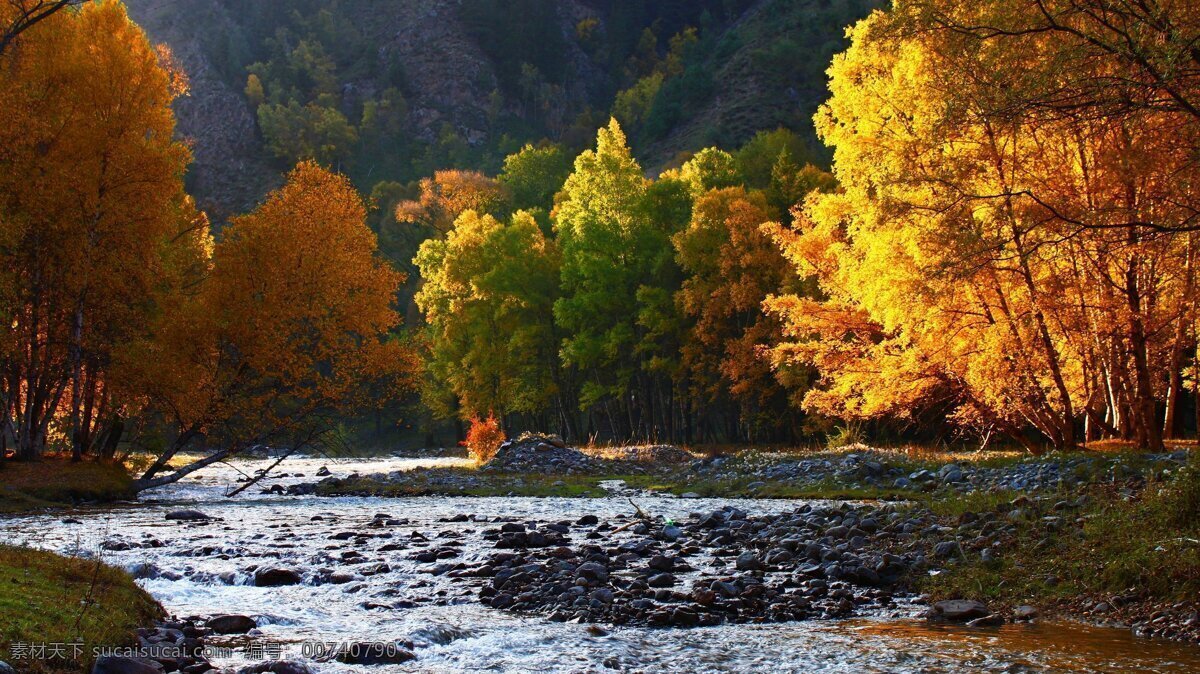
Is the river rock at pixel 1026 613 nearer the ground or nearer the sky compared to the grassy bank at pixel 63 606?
nearer the ground

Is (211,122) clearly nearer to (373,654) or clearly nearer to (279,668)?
(373,654)

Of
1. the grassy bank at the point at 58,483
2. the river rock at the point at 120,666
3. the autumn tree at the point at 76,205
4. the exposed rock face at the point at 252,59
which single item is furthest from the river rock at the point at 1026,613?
the exposed rock face at the point at 252,59

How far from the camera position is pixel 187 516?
19703mm

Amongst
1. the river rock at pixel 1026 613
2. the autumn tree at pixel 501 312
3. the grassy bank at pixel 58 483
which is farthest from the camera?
the autumn tree at pixel 501 312

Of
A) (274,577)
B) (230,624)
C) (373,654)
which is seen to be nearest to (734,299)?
(274,577)

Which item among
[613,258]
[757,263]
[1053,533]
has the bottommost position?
[1053,533]

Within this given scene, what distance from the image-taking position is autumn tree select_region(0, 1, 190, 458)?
23453 mm

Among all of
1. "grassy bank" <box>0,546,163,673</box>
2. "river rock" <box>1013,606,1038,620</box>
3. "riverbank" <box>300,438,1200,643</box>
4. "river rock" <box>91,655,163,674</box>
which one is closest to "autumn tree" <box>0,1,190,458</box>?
"grassy bank" <box>0,546,163,673</box>

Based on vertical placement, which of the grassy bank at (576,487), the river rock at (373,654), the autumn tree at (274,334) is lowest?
the river rock at (373,654)

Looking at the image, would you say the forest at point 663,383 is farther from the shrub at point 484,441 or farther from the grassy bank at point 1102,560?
the shrub at point 484,441

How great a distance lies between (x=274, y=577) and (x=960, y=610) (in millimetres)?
8565

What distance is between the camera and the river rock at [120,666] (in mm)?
6719

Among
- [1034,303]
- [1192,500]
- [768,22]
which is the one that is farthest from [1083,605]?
[768,22]

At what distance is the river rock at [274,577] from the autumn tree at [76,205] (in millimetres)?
14748
